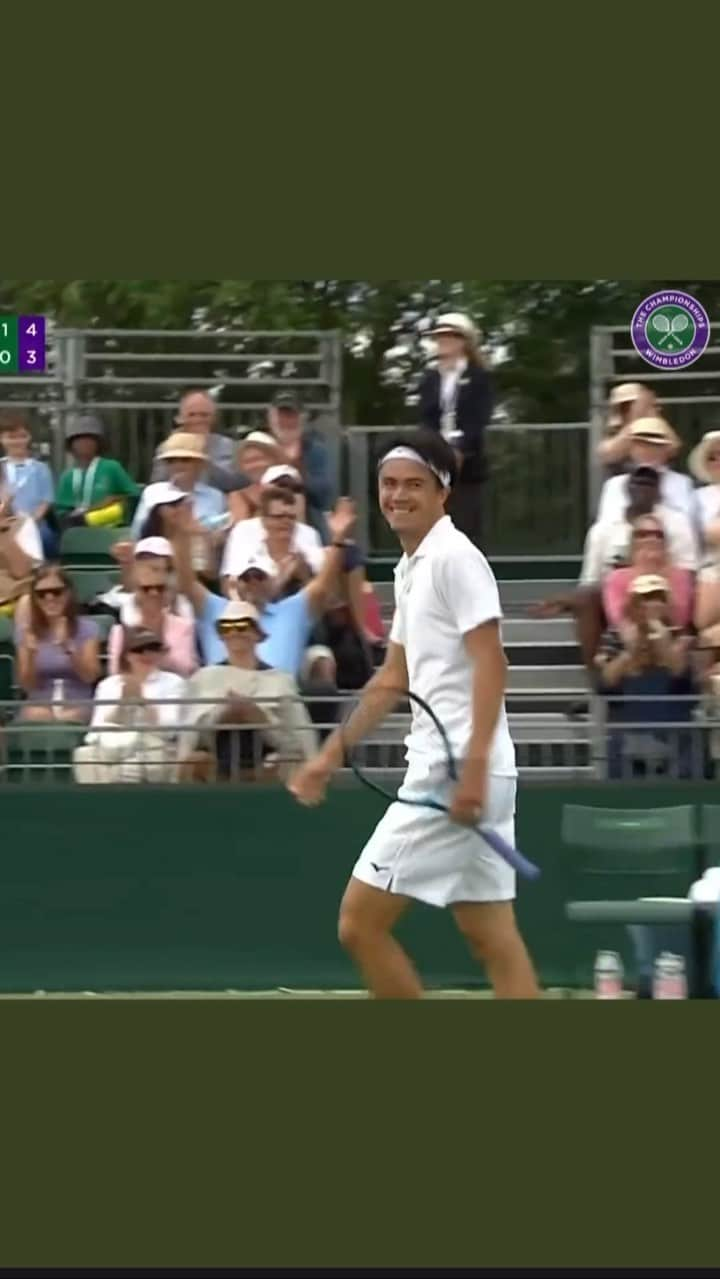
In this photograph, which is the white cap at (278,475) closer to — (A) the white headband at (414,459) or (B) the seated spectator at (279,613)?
(B) the seated spectator at (279,613)

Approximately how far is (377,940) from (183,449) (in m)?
5.27

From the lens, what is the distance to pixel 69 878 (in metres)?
10.3

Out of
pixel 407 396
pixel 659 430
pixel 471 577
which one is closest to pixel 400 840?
pixel 471 577

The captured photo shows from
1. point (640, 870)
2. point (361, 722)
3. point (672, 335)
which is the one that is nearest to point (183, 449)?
point (640, 870)

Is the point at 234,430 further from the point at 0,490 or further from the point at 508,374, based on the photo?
the point at 508,374

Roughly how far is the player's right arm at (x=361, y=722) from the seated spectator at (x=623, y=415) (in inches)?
190

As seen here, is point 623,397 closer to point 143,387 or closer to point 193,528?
point 193,528

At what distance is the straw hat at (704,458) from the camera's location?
11.5 meters

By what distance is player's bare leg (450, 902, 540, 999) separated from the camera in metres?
6.78

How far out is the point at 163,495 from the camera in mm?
11430

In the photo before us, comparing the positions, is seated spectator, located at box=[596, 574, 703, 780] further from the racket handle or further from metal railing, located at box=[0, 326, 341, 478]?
metal railing, located at box=[0, 326, 341, 478]

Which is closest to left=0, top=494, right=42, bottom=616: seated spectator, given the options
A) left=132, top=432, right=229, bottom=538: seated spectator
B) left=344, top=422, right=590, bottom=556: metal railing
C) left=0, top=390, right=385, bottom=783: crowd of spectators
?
left=0, top=390, right=385, bottom=783: crowd of spectators

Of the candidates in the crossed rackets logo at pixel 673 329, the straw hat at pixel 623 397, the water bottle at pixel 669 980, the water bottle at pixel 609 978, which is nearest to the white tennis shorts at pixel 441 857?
the water bottle at pixel 669 980

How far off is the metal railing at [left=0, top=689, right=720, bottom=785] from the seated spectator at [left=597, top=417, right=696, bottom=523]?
1.31 meters
